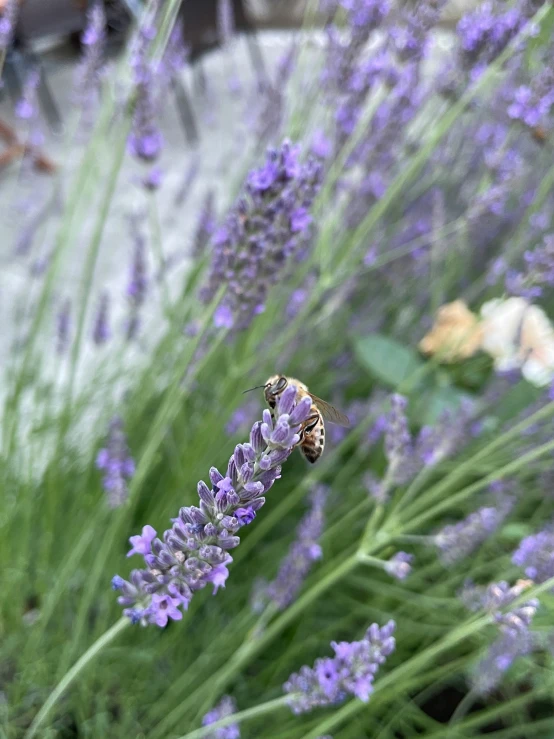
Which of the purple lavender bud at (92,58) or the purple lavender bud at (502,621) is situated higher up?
the purple lavender bud at (92,58)

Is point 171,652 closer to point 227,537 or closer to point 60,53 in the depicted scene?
point 227,537

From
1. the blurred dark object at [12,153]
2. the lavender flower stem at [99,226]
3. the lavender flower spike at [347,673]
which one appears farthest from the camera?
the blurred dark object at [12,153]

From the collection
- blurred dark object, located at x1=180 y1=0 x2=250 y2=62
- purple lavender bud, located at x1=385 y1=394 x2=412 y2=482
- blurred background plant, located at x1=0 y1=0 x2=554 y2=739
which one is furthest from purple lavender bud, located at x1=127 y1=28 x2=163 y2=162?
blurred dark object, located at x1=180 y1=0 x2=250 y2=62

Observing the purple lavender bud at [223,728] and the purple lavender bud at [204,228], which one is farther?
the purple lavender bud at [204,228]

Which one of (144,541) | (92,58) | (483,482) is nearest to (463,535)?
(483,482)

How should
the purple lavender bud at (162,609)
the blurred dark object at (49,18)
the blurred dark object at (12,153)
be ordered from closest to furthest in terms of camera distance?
the purple lavender bud at (162,609)
the blurred dark object at (49,18)
the blurred dark object at (12,153)

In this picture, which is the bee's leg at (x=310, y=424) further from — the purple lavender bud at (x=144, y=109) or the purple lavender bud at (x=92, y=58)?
the purple lavender bud at (x=92, y=58)

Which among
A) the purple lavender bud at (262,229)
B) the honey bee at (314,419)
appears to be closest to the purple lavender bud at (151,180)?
the purple lavender bud at (262,229)
